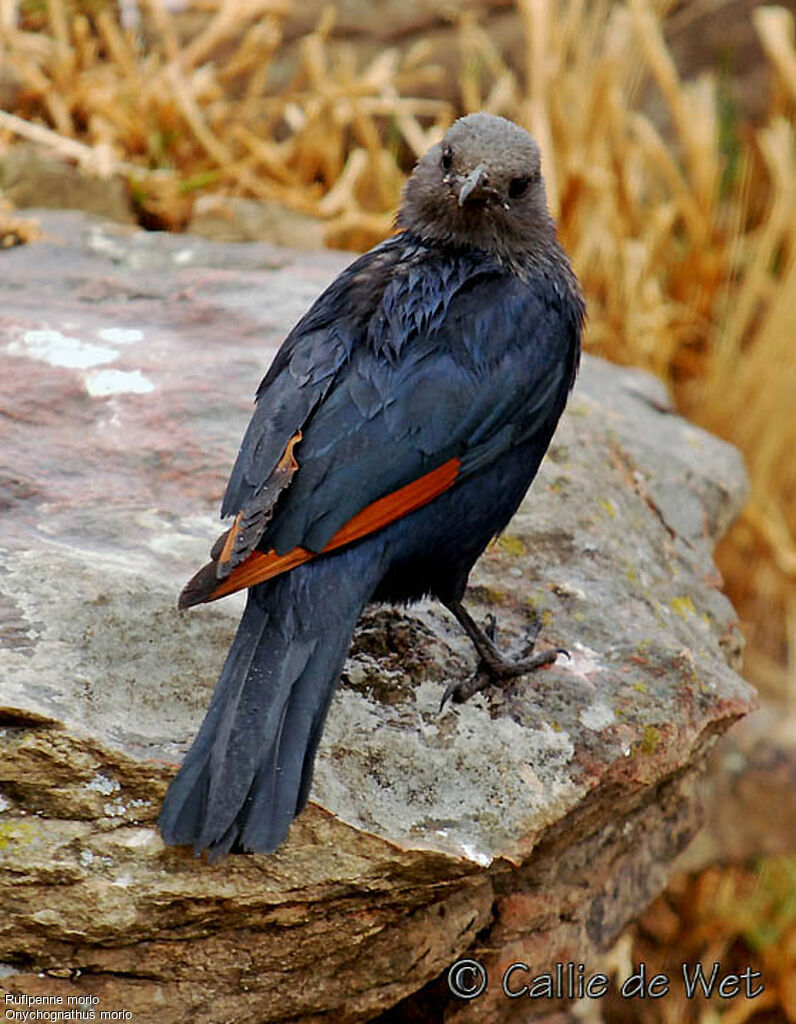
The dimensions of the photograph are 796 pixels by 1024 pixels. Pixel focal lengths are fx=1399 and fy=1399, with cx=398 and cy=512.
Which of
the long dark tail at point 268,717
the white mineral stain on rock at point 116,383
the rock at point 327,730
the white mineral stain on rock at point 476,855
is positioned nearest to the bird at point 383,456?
the long dark tail at point 268,717

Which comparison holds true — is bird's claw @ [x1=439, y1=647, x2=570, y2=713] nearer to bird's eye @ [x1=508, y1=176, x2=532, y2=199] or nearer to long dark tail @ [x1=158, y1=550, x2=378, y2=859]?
long dark tail @ [x1=158, y1=550, x2=378, y2=859]

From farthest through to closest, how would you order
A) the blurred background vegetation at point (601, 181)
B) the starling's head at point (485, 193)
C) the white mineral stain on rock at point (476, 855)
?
the blurred background vegetation at point (601, 181), the starling's head at point (485, 193), the white mineral stain on rock at point (476, 855)

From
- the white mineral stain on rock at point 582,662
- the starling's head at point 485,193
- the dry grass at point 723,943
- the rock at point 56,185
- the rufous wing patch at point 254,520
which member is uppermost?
the starling's head at point 485,193

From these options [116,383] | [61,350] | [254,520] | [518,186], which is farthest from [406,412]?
[61,350]

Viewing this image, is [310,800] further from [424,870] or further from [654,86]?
[654,86]

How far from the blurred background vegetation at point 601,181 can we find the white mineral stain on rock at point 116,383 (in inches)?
83.3

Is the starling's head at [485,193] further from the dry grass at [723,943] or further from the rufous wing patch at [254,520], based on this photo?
the dry grass at [723,943]

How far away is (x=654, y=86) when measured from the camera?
7.77 meters

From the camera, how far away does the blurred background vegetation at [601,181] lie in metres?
5.71

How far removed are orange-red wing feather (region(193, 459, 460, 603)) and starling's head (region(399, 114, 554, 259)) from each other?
72 cm

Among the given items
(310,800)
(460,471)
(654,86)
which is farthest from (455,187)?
(654,86)

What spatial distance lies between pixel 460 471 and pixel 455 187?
0.80 m

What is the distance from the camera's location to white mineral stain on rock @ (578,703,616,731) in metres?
3.08

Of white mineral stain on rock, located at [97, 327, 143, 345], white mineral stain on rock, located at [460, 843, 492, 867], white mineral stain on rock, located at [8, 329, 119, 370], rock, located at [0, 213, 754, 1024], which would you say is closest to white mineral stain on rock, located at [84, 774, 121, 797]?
rock, located at [0, 213, 754, 1024]
